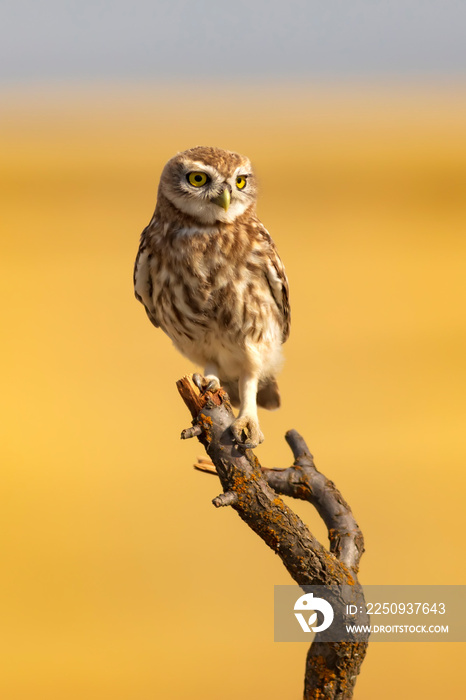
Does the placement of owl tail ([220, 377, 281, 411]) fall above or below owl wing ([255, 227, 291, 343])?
below

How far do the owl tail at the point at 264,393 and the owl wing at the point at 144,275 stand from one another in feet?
1.99

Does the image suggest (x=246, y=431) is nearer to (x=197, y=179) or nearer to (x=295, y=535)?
(x=295, y=535)

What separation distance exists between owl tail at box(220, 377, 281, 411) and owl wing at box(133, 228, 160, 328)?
61cm

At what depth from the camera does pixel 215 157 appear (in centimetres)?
323

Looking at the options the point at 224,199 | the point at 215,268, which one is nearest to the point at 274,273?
the point at 215,268

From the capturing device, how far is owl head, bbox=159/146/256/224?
323 cm

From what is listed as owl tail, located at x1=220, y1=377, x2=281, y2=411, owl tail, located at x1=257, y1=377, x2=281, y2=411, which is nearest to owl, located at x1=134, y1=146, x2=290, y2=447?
owl tail, located at x1=220, y1=377, x2=281, y2=411

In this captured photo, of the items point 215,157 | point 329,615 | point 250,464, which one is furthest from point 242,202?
point 329,615

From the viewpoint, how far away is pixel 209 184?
327cm

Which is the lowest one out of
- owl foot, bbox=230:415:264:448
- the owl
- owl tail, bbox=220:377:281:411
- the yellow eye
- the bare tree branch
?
the bare tree branch

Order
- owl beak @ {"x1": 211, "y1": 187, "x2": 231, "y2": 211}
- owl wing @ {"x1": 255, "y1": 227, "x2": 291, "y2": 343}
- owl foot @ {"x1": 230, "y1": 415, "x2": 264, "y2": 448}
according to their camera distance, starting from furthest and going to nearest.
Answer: owl wing @ {"x1": 255, "y1": 227, "x2": 291, "y2": 343}
owl beak @ {"x1": 211, "y1": 187, "x2": 231, "y2": 211}
owl foot @ {"x1": 230, "y1": 415, "x2": 264, "y2": 448}

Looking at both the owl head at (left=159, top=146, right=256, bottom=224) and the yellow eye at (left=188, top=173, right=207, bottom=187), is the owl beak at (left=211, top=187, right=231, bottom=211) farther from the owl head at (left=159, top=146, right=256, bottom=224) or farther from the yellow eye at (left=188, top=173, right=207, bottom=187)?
the yellow eye at (left=188, top=173, right=207, bottom=187)

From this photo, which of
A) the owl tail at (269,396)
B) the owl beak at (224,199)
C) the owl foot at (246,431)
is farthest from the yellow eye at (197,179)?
the owl tail at (269,396)

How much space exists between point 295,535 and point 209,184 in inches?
65.0
